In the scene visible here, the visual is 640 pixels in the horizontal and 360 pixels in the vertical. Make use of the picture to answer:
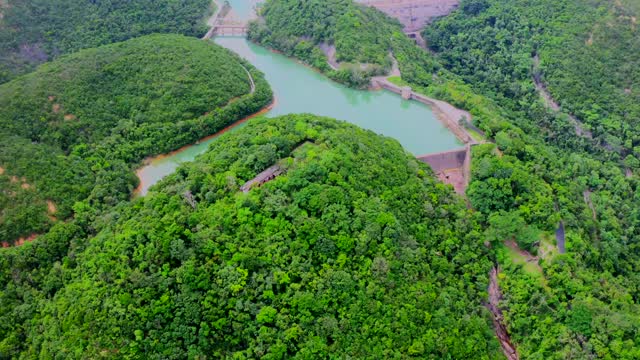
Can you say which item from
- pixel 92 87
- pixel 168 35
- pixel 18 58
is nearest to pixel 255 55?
pixel 168 35

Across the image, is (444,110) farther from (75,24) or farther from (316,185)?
(75,24)

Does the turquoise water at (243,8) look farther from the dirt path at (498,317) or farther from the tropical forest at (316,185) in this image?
the dirt path at (498,317)

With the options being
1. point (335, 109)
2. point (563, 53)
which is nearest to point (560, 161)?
point (563, 53)

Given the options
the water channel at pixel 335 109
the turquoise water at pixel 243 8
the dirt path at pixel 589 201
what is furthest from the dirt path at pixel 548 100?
the turquoise water at pixel 243 8

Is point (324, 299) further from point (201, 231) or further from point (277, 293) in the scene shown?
point (201, 231)

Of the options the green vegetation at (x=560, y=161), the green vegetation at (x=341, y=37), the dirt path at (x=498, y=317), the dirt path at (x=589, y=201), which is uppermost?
the green vegetation at (x=341, y=37)
